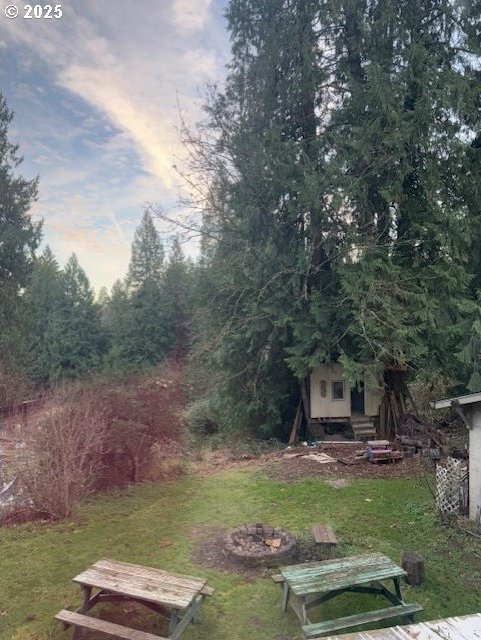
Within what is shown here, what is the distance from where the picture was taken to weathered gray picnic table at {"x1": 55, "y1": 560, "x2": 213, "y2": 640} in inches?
155

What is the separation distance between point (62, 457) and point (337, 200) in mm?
8307

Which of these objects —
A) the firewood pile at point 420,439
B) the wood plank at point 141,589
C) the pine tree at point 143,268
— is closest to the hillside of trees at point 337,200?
the firewood pile at point 420,439

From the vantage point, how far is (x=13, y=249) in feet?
62.6

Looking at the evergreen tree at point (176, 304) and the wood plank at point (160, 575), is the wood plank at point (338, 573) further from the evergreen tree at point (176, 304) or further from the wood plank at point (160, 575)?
the evergreen tree at point (176, 304)

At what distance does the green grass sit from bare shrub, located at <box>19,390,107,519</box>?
0.37 meters

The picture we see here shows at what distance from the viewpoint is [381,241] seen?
12039mm

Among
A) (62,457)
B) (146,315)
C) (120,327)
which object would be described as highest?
(146,315)

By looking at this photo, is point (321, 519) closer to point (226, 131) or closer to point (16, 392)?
point (226, 131)

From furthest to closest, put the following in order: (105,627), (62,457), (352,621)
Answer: (62,457) → (352,621) → (105,627)

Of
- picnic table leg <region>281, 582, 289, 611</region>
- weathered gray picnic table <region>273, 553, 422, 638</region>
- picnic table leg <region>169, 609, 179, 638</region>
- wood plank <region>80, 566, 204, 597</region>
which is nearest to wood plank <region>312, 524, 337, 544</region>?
weathered gray picnic table <region>273, 553, 422, 638</region>

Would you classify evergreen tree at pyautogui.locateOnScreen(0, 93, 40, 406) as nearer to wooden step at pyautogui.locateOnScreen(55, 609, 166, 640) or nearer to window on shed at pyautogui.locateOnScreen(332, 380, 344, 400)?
window on shed at pyautogui.locateOnScreen(332, 380, 344, 400)

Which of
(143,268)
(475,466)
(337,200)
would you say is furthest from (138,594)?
(143,268)

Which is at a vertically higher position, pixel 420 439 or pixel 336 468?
pixel 420 439

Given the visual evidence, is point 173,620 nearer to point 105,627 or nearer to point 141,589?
point 141,589
